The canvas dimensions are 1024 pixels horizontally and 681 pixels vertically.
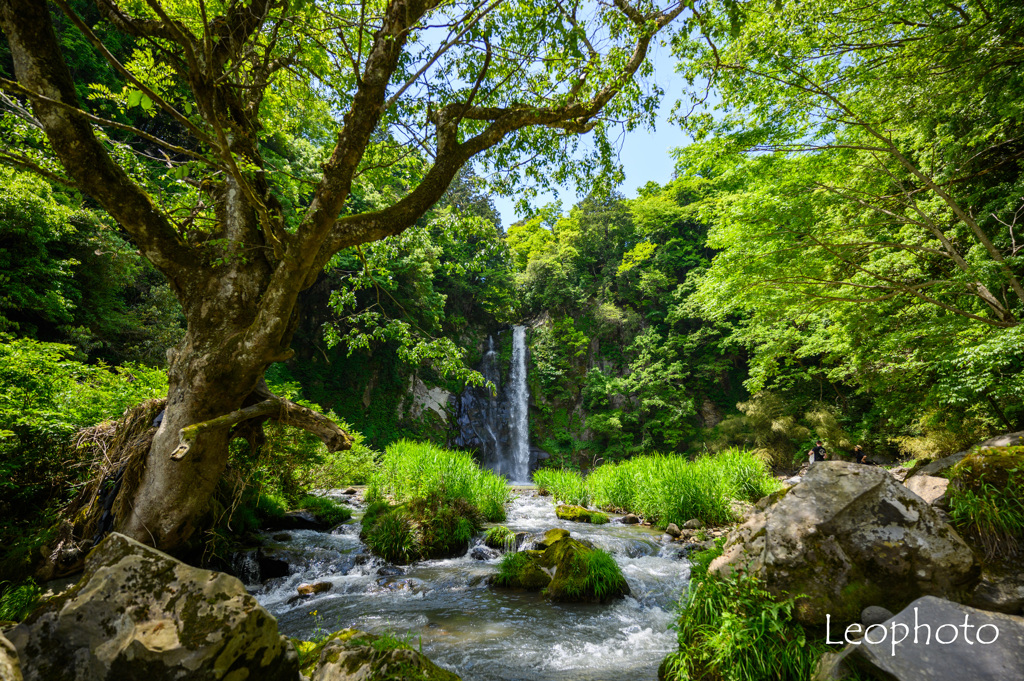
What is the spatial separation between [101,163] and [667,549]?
8.52 meters

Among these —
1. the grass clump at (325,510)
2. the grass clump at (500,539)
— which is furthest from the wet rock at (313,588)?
the grass clump at (325,510)

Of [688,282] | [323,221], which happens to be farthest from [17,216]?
[688,282]

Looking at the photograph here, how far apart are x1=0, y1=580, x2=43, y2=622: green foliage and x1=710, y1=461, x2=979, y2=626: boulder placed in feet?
17.7

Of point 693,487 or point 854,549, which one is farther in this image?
point 693,487

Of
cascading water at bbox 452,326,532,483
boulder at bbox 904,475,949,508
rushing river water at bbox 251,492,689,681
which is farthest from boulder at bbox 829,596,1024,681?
cascading water at bbox 452,326,532,483

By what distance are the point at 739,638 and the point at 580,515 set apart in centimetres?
686

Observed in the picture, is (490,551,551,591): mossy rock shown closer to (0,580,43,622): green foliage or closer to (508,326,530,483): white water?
(0,580,43,622): green foliage

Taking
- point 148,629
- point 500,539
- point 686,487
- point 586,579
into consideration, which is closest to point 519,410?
point 686,487

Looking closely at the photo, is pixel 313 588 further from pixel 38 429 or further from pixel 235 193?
pixel 235 193

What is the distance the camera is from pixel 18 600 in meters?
3.05

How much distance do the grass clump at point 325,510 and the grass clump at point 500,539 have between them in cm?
318

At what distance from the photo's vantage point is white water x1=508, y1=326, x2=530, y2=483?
65.3 ft

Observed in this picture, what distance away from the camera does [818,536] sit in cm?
288

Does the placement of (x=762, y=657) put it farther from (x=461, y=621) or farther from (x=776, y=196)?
(x=776, y=196)
